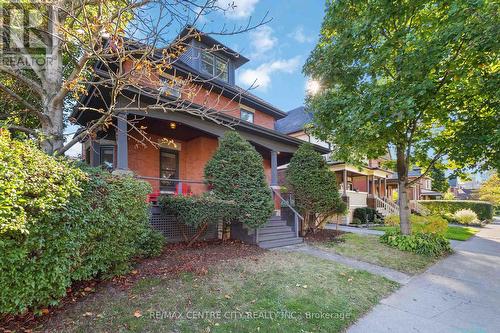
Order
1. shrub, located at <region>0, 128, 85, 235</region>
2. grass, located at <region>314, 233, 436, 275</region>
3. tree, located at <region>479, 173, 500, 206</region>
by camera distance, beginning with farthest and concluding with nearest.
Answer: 1. tree, located at <region>479, 173, 500, 206</region>
2. grass, located at <region>314, 233, 436, 275</region>
3. shrub, located at <region>0, 128, 85, 235</region>

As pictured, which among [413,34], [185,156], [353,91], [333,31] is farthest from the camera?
[185,156]

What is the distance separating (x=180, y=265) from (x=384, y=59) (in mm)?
8267

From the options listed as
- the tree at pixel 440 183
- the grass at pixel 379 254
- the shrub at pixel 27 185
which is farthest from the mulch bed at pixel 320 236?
the tree at pixel 440 183

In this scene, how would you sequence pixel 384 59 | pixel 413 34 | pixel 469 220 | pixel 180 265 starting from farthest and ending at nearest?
pixel 469 220 < pixel 384 59 < pixel 413 34 < pixel 180 265

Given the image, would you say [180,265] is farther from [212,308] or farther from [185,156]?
[185,156]

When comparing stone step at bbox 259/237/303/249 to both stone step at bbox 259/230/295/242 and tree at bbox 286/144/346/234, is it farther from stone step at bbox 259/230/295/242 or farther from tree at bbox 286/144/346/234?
tree at bbox 286/144/346/234

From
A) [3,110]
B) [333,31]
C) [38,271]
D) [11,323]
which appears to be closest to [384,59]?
[333,31]

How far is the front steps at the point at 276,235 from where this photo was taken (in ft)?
26.9

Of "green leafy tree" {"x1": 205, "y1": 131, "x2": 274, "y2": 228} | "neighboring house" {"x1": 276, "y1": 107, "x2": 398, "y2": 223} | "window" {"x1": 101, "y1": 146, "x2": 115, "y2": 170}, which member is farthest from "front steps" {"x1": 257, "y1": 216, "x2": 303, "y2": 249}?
"window" {"x1": 101, "y1": 146, "x2": 115, "y2": 170}

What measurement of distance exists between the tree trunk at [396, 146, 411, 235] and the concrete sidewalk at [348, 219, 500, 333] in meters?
1.97

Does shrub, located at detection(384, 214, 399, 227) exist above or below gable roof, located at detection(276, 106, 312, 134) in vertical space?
below

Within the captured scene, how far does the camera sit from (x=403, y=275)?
20.9 ft

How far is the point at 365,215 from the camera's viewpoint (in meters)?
16.3

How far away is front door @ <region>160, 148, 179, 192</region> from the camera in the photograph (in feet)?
35.5
